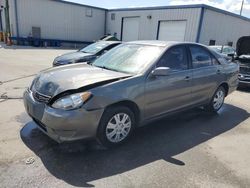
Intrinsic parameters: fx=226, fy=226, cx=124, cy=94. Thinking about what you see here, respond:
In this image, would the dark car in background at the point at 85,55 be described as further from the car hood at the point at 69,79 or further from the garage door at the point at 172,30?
the garage door at the point at 172,30

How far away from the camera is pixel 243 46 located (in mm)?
8773

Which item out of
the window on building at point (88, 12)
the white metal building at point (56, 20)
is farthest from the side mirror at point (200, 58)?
the window on building at point (88, 12)

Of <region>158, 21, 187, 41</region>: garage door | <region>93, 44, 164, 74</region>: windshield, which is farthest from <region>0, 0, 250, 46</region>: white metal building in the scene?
<region>93, 44, 164, 74</region>: windshield

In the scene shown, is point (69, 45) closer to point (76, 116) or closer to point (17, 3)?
point (17, 3)

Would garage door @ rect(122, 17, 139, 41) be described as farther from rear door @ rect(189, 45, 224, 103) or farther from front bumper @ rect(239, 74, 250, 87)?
rear door @ rect(189, 45, 224, 103)

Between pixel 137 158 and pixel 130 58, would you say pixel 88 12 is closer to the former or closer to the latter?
pixel 130 58

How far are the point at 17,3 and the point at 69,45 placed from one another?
21.9ft

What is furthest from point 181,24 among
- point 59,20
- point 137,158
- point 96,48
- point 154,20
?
point 137,158

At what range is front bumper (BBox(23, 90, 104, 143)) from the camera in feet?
9.61

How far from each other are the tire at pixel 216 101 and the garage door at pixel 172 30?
1502cm

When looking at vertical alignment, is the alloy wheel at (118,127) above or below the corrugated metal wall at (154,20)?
below

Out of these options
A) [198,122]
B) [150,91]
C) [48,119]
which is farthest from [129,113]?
[198,122]

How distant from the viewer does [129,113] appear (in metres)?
3.50

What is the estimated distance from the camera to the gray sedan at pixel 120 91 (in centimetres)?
301
